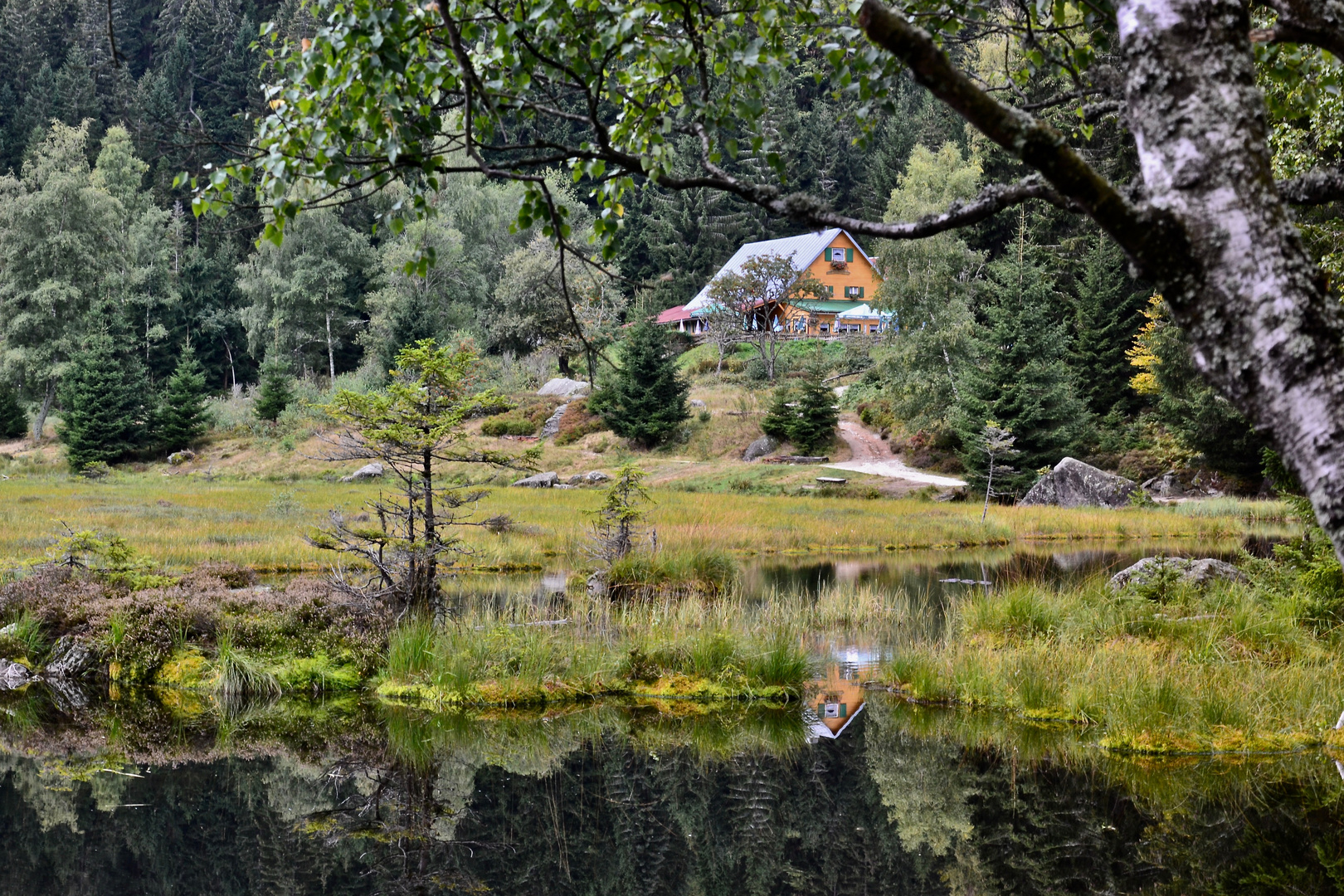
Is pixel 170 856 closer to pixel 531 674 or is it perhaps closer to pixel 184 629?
pixel 531 674

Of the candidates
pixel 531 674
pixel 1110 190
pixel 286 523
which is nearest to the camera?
pixel 1110 190

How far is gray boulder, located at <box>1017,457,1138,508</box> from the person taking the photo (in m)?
29.8

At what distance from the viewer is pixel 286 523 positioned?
21.4m

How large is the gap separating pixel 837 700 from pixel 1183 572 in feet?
18.8

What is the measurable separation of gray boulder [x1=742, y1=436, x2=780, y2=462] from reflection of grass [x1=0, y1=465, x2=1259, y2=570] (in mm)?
7422

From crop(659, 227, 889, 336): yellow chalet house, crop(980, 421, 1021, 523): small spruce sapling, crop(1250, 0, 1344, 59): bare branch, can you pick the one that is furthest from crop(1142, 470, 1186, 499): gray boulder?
crop(1250, 0, 1344, 59): bare branch

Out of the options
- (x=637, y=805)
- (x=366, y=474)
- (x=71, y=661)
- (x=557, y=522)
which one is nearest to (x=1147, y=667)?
(x=637, y=805)

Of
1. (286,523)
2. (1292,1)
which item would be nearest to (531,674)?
(1292,1)

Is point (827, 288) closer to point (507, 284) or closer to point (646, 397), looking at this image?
point (507, 284)

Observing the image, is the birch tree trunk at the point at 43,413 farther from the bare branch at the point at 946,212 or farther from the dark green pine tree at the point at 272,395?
the bare branch at the point at 946,212

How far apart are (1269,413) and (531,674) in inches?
331

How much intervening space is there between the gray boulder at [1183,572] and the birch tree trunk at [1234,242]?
440 inches

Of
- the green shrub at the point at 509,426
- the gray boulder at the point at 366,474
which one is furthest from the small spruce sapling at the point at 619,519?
the green shrub at the point at 509,426

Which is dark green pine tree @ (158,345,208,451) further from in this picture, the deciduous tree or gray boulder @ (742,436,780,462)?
the deciduous tree
